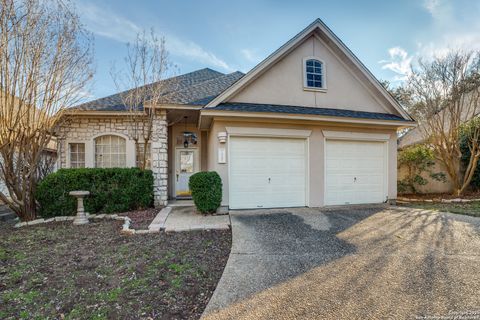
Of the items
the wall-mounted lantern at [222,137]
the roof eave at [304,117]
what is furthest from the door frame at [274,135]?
the roof eave at [304,117]

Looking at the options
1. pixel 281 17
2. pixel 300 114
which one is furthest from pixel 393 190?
pixel 281 17

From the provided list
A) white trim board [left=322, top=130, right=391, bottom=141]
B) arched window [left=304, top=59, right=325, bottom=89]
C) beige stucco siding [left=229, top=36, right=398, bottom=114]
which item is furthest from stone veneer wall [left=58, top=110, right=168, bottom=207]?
white trim board [left=322, top=130, right=391, bottom=141]

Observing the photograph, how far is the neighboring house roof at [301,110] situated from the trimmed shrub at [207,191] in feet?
6.59

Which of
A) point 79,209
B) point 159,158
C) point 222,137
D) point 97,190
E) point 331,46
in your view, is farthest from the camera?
point 159,158

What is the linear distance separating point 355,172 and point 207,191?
16.9 ft

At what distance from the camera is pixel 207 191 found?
649 cm

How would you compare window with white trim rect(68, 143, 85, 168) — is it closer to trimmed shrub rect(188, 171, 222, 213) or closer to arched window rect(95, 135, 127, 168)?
arched window rect(95, 135, 127, 168)

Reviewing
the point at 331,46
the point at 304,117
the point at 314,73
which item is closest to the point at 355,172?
the point at 304,117

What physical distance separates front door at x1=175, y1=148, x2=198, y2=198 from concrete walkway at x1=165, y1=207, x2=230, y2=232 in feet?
9.03

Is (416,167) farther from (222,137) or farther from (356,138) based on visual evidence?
(222,137)

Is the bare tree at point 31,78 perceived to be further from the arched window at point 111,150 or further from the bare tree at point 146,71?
the arched window at point 111,150

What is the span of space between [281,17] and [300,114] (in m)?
4.31

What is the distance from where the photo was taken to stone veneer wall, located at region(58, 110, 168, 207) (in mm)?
8422

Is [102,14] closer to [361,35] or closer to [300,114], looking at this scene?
[300,114]
